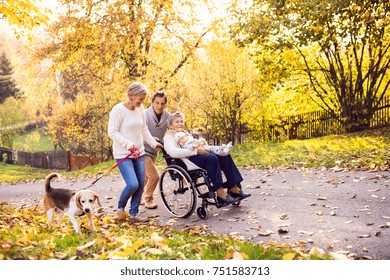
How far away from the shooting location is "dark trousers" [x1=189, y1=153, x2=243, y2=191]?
5031 millimetres

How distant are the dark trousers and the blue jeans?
24.9 inches

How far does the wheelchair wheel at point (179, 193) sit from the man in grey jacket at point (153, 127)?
1.41ft

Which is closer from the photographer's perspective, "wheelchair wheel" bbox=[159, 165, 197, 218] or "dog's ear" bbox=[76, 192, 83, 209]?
"dog's ear" bbox=[76, 192, 83, 209]

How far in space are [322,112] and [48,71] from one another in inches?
376

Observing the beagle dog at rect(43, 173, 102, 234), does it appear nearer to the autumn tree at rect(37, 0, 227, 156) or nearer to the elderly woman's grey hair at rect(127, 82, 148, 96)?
the elderly woman's grey hair at rect(127, 82, 148, 96)

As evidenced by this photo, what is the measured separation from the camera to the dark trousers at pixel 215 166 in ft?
16.5

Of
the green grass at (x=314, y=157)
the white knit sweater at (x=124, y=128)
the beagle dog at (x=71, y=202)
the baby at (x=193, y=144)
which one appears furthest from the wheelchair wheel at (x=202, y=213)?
the green grass at (x=314, y=157)

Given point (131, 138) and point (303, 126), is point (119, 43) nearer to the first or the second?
point (131, 138)

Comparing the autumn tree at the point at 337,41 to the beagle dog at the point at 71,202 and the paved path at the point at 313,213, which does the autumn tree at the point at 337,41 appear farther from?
the beagle dog at the point at 71,202

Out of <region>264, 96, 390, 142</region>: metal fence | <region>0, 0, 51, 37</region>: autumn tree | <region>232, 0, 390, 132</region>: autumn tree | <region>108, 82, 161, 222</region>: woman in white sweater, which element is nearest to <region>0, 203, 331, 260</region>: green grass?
<region>108, 82, 161, 222</region>: woman in white sweater

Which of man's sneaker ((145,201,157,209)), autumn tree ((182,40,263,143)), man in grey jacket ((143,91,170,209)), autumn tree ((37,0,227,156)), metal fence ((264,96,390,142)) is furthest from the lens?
metal fence ((264,96,390,142))

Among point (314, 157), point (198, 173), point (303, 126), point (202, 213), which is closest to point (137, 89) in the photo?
point (198, 173)

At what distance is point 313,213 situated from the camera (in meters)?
4.96

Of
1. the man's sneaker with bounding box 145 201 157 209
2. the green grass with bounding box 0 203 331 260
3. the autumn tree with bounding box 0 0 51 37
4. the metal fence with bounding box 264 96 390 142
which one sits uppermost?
the autumn tree with bounding box 0 0 51 37
